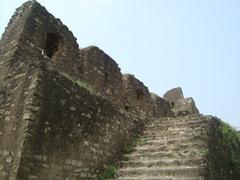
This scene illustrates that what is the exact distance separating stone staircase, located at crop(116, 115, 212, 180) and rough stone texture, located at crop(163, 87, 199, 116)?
439 inches

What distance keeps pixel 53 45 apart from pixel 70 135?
440 centimetres

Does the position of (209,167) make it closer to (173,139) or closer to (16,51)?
(173,139)

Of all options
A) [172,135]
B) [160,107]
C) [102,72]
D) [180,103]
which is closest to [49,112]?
[172,135]

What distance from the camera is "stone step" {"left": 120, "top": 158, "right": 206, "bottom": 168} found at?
7.44 m

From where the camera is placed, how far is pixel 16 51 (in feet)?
28.6

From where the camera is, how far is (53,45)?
34.9ft

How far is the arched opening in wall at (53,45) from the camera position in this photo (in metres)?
10.4

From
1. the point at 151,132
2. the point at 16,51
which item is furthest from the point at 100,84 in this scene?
the point at 16,51

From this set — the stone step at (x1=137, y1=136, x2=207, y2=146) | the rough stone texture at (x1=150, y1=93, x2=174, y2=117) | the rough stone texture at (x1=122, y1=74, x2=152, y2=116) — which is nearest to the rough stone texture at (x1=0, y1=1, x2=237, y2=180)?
the stone step at (x1=137, y1=136, x2=207, y2=146)

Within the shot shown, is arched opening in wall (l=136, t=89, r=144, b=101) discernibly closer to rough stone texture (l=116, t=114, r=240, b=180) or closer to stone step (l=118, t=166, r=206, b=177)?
rough stone texture (l=116, t=114, r=240, b=180)

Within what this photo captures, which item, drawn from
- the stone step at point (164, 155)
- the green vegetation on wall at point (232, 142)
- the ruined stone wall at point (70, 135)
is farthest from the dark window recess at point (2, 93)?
the green vegetation on wall at point (232, 142)

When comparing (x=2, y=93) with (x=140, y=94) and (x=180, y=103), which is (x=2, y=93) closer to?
(x=140, y=94)

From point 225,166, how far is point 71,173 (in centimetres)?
440

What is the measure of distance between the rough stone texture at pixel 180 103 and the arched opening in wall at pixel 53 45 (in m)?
12.2
